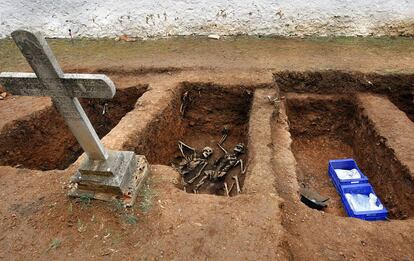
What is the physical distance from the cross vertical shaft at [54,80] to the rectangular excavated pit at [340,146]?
2.81 m

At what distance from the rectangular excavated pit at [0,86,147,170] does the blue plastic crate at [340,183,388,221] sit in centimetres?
388

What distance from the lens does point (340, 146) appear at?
19.1 ft

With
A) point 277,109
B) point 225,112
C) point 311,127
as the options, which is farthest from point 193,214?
point 311,127

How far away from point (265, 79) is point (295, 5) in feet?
A: 8.11

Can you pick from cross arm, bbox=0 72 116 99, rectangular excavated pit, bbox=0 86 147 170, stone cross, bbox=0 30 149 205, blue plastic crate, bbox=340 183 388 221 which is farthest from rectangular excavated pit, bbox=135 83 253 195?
cross arm, bbox=0 72 116 99

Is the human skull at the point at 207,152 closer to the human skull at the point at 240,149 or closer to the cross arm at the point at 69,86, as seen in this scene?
the human skull at the point at 240,149

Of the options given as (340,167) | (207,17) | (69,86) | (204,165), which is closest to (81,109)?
(69,86)

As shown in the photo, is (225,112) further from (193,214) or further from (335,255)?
(335,255)

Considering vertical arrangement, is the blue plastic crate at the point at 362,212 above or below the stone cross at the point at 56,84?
below

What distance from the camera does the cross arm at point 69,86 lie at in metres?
2.74

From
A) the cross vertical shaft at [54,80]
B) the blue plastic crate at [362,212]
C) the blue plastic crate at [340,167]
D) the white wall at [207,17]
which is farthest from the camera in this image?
the white wall at [207,17]

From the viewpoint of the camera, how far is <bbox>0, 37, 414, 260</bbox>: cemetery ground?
3094 millimetres

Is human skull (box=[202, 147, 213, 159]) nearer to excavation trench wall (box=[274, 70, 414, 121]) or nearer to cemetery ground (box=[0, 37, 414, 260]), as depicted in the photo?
cemetery ground (box=[0, 37, 414, 260])

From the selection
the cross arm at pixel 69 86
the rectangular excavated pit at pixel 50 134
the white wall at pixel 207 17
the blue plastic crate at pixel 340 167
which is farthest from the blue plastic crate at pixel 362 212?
the white wall at pixel 207 17
